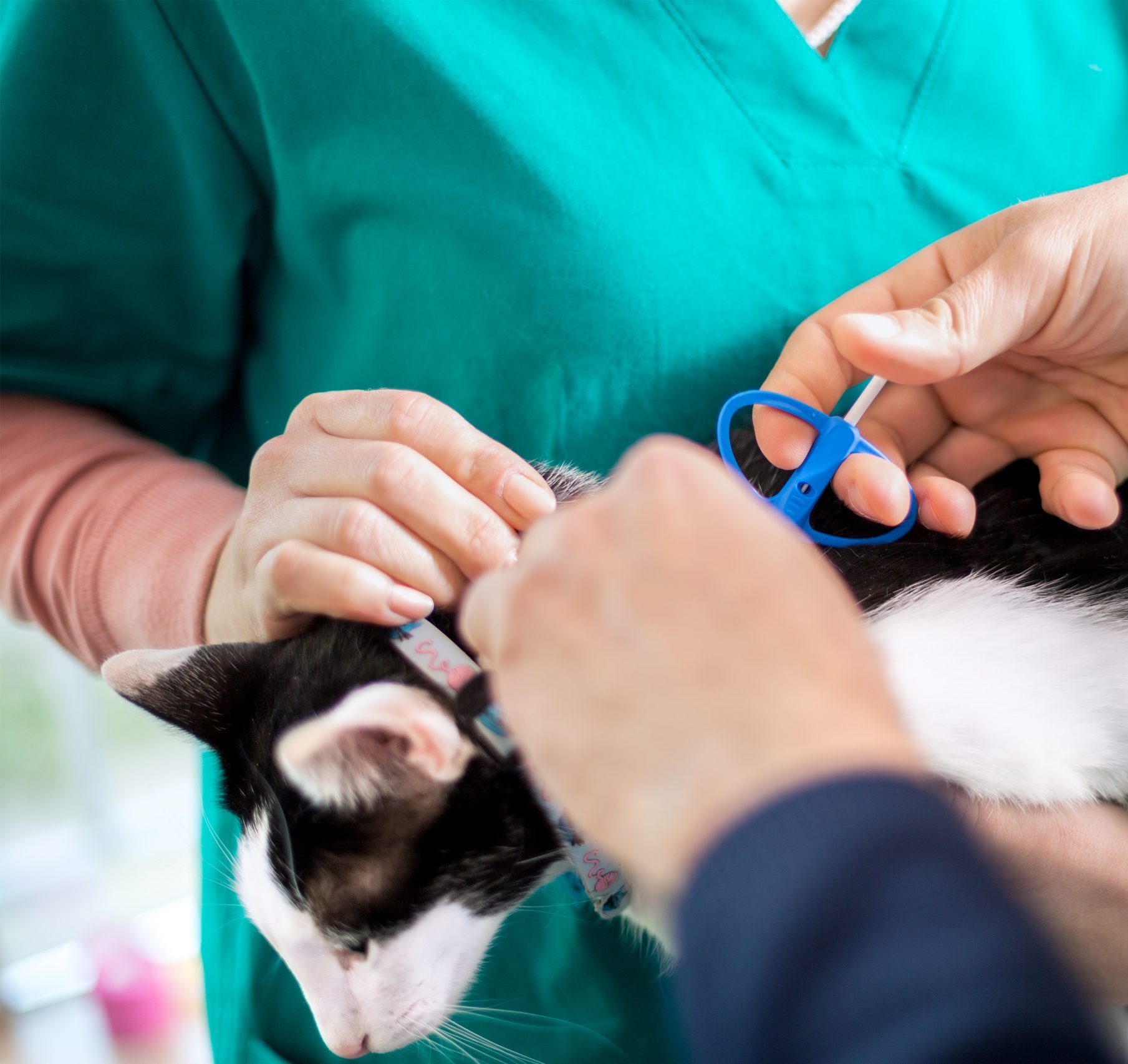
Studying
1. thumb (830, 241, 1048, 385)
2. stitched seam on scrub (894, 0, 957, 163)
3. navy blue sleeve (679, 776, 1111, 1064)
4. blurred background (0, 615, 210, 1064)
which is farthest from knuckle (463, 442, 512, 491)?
blurred background (0, 615, 210, 1064)

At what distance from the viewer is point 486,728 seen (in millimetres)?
530

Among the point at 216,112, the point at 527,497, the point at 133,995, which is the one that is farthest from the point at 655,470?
the point at 133,995

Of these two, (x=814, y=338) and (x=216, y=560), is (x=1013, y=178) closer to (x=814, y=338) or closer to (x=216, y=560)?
(x=814, y=338)

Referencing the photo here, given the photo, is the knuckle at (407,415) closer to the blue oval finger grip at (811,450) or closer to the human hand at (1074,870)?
the blue oval finger grip at (811,450)

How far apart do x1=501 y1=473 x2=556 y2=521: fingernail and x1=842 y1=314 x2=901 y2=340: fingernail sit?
7.8 inches

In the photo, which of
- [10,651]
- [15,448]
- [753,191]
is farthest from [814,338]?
[10,651]

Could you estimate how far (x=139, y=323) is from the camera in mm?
723

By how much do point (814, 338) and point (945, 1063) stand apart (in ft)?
1.54

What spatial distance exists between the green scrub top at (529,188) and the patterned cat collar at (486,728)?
11 cm

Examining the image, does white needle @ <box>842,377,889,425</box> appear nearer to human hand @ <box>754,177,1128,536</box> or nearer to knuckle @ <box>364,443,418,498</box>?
human hand @ <box>754,177,1128,536</box>

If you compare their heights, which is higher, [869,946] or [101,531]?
[869,946]

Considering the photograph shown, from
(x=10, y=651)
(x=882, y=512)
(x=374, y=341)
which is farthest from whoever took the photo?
(x=10, y=651)

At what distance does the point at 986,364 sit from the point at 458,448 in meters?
0.42

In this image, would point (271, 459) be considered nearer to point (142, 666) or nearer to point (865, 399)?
point (142, 666)
